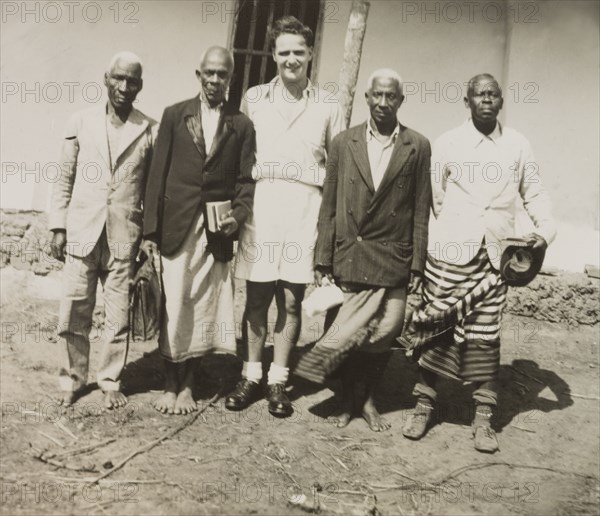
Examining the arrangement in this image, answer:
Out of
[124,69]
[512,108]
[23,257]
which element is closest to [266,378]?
[124,69]

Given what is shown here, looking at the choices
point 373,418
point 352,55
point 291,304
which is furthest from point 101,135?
point 352,55

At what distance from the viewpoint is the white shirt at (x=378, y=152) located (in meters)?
3.90

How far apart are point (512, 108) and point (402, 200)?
3.17m

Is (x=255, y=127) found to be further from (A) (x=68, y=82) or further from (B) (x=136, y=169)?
(A) (x=68, y=82)

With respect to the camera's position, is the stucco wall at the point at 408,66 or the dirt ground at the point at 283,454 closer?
the dirt ground at the point at 283,454

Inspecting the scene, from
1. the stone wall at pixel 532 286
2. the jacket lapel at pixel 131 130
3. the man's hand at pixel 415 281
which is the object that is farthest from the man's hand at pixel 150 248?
the stone wall at pixel 532 286

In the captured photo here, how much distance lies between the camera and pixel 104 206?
13.1ft

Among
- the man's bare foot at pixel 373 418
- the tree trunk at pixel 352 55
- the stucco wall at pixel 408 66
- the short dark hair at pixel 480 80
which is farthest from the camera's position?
the stucco wall at pixel 408 66

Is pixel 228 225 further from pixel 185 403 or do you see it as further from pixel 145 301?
pixel 185 403

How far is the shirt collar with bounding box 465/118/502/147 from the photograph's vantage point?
12.9ft

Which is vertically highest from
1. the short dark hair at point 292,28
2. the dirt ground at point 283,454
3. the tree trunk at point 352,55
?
the tree trunk at point 352,55

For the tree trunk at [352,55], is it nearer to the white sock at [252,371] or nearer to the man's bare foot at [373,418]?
the white sock at [252,371]

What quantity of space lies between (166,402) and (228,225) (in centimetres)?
115

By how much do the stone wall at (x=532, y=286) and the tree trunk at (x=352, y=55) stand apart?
2.31 m
